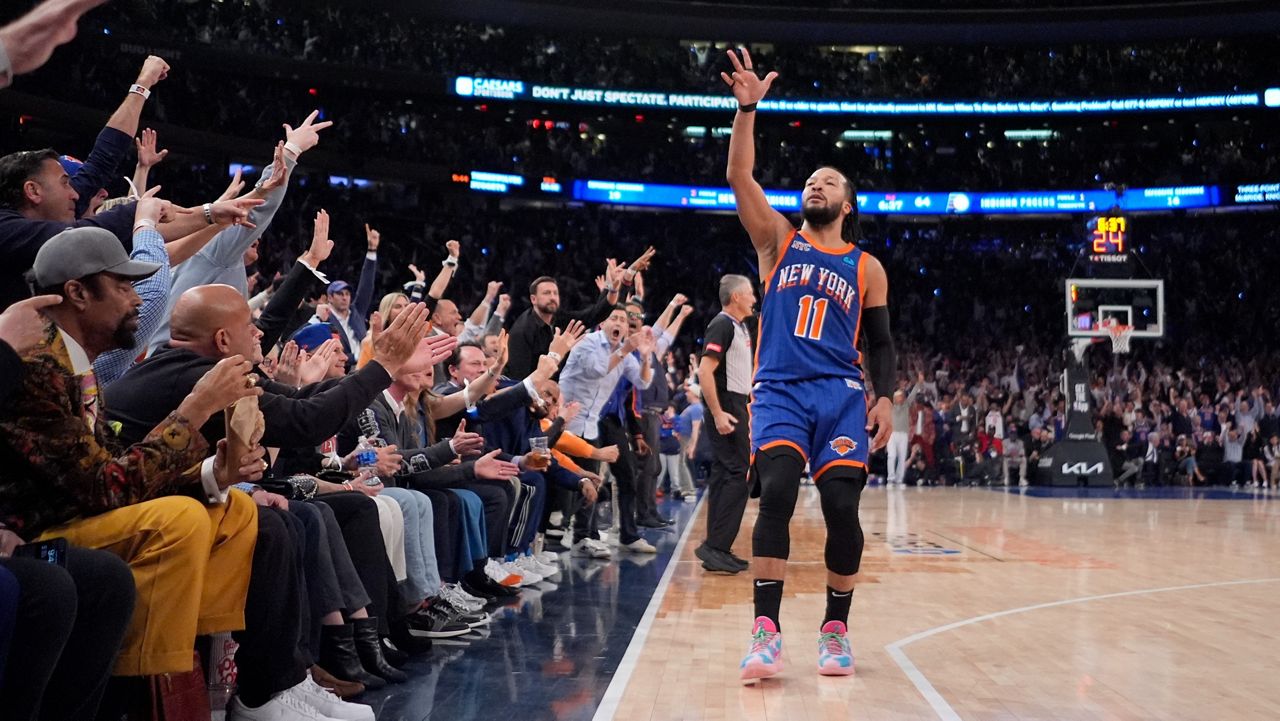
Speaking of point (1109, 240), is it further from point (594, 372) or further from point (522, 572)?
point (522, 572)

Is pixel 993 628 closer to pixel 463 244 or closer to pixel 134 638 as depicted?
pixel 134 638

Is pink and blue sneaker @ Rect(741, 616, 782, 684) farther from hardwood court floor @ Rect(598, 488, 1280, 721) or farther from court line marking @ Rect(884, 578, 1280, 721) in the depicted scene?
court line marking @ Rect(884, 578, 1280, 721)

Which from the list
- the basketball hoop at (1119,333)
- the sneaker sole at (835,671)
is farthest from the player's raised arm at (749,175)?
the basketball hoop at (1119,333)

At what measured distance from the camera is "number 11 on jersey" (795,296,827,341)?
15.0 feet

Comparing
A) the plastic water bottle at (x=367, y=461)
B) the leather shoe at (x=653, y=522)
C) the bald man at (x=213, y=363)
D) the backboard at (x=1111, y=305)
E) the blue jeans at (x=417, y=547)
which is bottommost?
the leather shoe at (x=653, y=522)

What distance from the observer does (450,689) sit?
398cm

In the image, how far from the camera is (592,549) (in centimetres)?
859

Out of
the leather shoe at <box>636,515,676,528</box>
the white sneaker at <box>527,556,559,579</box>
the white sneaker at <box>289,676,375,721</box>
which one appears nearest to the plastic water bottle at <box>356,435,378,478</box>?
the white sneaker at <box>289,676,375,721</box>

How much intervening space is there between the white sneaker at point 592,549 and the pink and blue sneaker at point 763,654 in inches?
169

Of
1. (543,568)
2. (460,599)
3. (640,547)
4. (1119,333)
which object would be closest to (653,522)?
(640,547)

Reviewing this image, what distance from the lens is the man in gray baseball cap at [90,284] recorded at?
2.82 meters

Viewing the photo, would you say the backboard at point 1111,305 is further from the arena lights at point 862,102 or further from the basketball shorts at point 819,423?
the basketball shorts at point 819,423

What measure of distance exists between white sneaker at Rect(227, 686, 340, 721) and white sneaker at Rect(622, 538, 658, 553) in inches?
214

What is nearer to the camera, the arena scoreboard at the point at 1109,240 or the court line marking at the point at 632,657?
the court line marking at the point at 632,657
